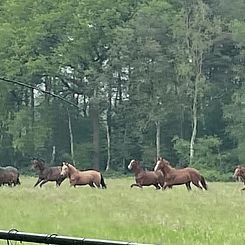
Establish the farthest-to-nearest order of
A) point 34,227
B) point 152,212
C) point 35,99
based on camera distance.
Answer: point 35,99, point 152,212, point 34,227

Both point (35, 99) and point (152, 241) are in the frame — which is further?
point (35, 99)

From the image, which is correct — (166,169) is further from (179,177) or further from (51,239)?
(51,239)

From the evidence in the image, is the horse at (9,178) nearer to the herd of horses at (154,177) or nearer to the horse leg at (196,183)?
the herd of horses at (154,177)

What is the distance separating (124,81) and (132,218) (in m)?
32.3

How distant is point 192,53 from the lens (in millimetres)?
40438

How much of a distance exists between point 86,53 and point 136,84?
402 centimetres

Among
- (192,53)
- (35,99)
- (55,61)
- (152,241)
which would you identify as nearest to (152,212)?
(152,241)

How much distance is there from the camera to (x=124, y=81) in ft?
143

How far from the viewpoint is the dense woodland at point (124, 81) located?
134ft

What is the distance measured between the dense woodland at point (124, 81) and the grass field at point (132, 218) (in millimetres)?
24217

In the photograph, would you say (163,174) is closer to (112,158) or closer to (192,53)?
(192,53)

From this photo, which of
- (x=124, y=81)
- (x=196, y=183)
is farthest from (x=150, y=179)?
(x=124, y=81)

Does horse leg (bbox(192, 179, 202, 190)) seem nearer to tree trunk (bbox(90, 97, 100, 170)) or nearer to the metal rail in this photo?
the metal rail

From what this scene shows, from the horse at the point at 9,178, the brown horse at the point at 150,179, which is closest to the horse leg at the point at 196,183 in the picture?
the brown horse at the point at 150,179
